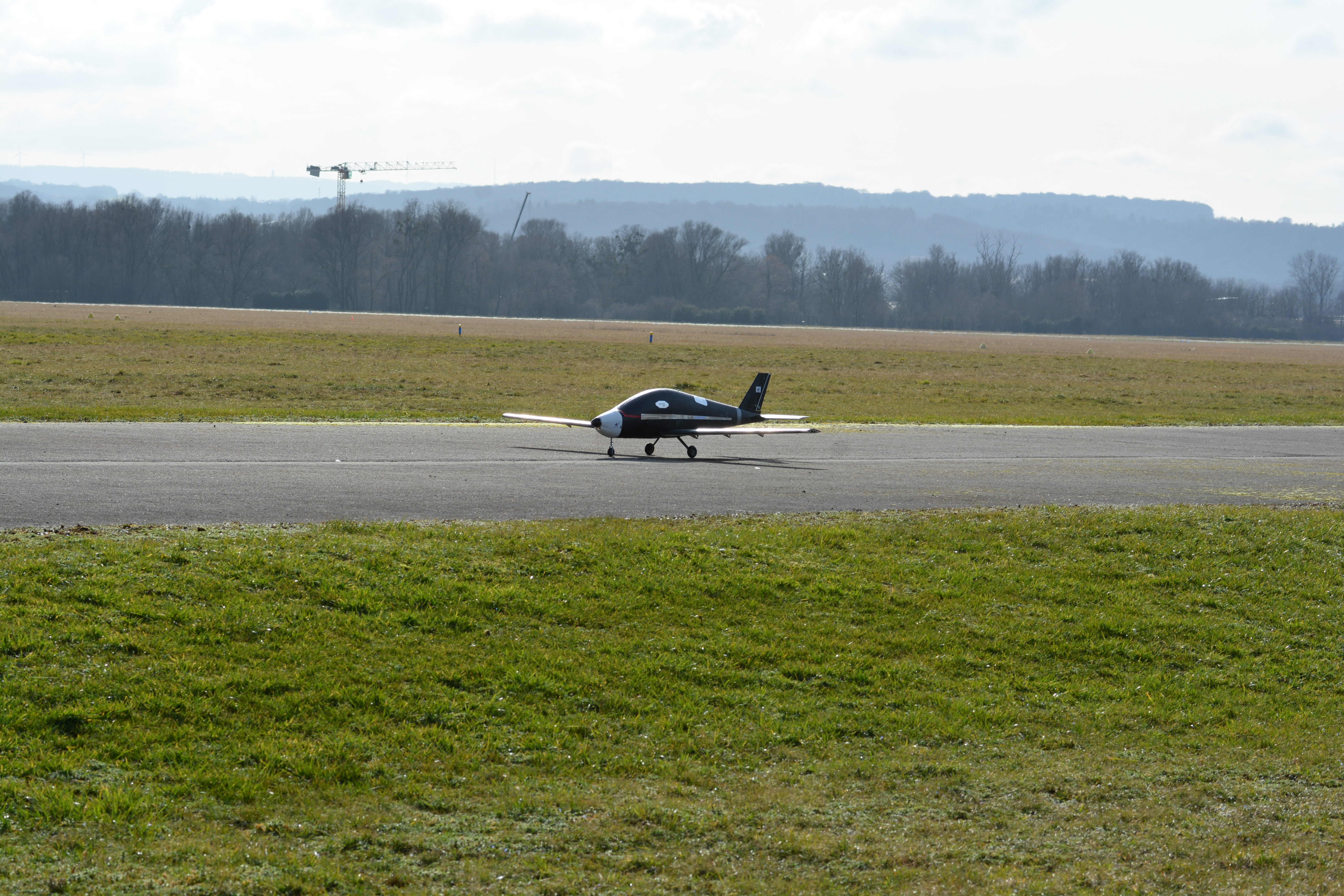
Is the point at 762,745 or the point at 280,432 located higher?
the point at 280,432

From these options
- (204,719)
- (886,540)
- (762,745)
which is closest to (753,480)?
(886,540)

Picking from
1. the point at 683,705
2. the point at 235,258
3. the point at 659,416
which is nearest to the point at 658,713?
the point at 683,705

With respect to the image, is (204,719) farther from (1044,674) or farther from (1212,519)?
(1212,519)

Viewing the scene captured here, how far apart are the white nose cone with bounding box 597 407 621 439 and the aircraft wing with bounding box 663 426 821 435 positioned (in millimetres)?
1157

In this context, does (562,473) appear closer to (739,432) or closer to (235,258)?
(739,432)

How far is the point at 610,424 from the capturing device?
2498 centimetres

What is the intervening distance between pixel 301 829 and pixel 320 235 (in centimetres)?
20159

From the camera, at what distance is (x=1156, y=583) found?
16141 millimetres

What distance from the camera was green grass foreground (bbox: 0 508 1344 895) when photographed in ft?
27.0

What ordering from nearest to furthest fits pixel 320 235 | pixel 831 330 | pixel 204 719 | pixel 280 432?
pixel 204 719
pixel 280 432
pixel 831 330
pixel 320 235

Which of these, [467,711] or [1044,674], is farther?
[1044,674]

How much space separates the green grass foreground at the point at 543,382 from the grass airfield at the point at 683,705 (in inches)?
748

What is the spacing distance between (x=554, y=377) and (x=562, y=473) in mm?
29577

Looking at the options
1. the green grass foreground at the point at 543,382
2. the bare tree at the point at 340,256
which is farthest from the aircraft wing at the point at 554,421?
the bare tree at the point at 340,256
